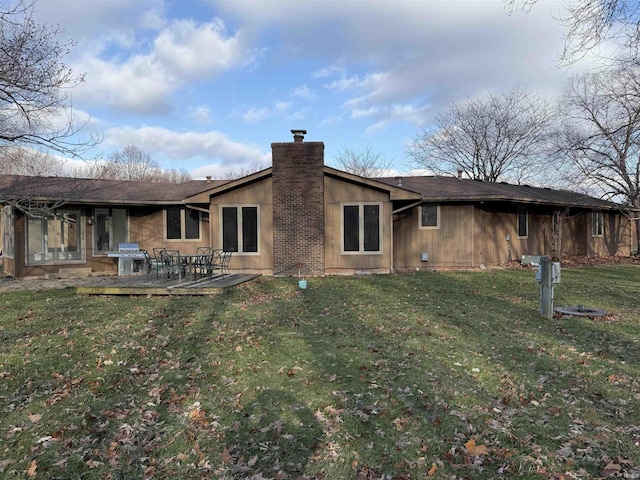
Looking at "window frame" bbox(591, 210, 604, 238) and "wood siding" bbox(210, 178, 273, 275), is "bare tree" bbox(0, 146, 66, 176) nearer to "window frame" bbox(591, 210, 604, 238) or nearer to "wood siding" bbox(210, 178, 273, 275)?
"wood siding" bbox(210, 178, 273, 275)

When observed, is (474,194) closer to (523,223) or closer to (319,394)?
(523,223)

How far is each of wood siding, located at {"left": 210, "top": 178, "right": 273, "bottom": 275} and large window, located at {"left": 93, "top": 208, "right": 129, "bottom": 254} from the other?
12.5 ft

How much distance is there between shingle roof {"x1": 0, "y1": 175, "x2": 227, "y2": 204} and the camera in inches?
498

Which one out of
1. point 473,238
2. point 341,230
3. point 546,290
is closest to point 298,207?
point 341,230

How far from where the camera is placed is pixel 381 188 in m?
13.2

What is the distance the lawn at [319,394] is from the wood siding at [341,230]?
5.61 meters

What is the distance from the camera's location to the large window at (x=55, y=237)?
1335cm

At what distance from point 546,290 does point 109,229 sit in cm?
1381

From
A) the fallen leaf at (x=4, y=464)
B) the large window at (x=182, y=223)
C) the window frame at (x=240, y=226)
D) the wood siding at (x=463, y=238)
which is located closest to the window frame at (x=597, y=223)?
the wood siding at (x=463, y=238)

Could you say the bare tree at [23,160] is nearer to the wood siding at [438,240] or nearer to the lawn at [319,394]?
the lawn at [319,394]

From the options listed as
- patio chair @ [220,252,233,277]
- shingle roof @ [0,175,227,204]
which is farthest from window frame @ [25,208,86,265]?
patio chair @ [220,252,233,277]

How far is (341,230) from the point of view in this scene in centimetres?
1356

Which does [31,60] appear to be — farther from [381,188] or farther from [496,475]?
[496,475]

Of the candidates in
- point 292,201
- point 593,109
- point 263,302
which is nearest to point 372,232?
point 292,201
